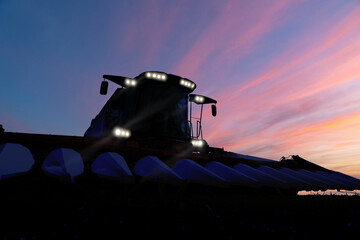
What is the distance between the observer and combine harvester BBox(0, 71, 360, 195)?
14.8ft

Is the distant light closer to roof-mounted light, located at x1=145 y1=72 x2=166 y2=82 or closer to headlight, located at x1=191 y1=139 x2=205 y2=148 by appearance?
headlight, located at x1=191 y1=139 x2=205 y2=148

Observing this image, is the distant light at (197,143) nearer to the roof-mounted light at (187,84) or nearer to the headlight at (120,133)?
the headlight at (120,133)

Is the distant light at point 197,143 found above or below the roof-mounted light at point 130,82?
below

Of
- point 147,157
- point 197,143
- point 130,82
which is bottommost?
point 147,157

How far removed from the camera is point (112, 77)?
38.7 feet

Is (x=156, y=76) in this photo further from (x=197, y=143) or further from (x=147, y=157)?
(x=147, y=157)

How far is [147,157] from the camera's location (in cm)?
567

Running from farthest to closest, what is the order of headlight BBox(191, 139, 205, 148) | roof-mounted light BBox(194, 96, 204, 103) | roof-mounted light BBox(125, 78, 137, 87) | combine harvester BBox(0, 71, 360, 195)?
roof-mounted light BBox(194, 96, 204, 103)
roof-mounted light BBox(125, 78, 137, 87)
headlight BBox(191, 139, 205, 148)
combine harvester BBox(0, 71, 360, 195)

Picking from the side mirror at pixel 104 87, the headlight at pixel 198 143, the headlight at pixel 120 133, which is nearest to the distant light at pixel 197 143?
the headlight at pixel 198 143

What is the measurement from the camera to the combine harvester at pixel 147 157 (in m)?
4.50

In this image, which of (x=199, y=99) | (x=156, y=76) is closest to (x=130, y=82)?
(x=156, y=76)

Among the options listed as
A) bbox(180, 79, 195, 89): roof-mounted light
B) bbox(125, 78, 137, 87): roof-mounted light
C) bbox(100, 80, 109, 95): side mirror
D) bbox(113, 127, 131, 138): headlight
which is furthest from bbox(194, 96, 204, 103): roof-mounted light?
bbox(100, 80, 109, 95): side mirror

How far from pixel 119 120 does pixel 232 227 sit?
10.3 meters

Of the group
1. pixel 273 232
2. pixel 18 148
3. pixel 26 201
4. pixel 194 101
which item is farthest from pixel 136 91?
pixel 273 232
